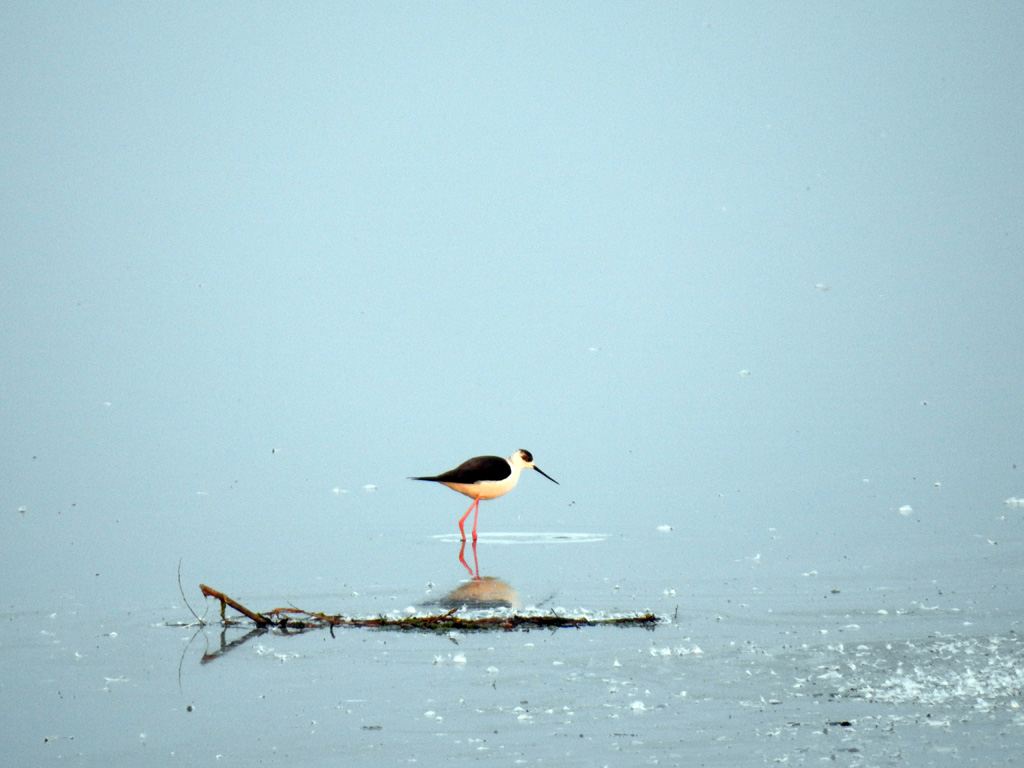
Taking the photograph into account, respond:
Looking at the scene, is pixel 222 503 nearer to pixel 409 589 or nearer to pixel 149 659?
pixel 409 589

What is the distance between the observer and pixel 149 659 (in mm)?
6762

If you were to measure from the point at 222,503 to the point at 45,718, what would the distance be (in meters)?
5.86

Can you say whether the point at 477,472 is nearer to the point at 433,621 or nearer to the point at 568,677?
the point at 433,621

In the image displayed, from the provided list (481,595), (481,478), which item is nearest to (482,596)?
(481,595)

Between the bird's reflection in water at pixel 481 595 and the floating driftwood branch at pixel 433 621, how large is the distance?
0.44m

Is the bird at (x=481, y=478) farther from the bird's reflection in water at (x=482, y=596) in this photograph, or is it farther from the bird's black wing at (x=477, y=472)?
the bird's reflection in water at (x=482, y=596)

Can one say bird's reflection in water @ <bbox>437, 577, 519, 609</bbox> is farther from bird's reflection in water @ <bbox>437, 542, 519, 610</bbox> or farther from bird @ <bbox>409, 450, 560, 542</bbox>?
bird @ <bbox>409, 450, 560, 542</bbox>

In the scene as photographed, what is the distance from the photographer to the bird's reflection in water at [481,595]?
25.8 ft

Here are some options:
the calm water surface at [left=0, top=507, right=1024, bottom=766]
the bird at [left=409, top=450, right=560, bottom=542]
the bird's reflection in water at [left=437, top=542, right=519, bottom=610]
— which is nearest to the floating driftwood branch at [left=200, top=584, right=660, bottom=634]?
the calm water surface at [left=0, top=507, right=1024, bottom=766]

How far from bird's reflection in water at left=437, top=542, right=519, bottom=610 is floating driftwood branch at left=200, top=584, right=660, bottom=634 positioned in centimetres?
44

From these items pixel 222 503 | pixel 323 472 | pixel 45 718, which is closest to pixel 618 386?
pixel 323 472

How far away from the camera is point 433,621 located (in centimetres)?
729

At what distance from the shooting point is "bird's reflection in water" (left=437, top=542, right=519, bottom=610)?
786cm

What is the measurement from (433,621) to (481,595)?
2.82 feet
